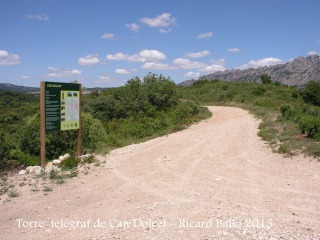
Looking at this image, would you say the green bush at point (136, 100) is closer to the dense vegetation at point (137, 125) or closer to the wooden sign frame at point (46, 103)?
the dense vegetation at point (137, 125)

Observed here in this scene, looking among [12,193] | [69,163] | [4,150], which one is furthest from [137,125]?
[12,193]

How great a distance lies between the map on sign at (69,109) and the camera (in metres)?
9.55

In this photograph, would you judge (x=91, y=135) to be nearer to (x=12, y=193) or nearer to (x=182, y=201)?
(x=12, y=193)

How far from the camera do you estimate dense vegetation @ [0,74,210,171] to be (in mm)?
10953

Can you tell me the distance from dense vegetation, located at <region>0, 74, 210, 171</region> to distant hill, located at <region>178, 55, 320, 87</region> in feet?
252

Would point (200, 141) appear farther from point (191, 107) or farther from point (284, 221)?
point (191, 107)

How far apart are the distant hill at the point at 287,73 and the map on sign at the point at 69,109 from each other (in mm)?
87790

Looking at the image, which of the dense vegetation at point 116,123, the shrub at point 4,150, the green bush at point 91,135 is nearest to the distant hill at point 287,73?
the dense vegetation at point 116,123

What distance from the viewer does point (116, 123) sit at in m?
16.2

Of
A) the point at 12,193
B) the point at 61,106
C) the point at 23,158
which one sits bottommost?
the point at 12,193

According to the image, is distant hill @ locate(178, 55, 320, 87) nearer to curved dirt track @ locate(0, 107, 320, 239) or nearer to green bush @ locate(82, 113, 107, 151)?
green bush @ locate(82, 113, 107, 151)

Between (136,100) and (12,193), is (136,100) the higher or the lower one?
the higher one

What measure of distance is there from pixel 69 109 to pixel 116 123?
646cm

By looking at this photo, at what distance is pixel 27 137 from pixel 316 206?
829cm
